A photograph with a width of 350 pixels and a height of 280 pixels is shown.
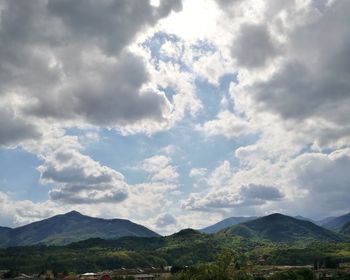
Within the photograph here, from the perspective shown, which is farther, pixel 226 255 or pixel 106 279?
pixel 226 255

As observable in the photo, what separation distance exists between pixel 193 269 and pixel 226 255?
16.2 meters

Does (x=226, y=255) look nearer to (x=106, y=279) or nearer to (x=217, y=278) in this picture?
(x=217, y=278)

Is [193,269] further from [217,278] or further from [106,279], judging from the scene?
[106,279]

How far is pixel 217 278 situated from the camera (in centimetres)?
18512

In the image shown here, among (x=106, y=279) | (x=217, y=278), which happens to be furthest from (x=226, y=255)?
(x=106, y=279)

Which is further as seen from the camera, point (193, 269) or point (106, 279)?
point (193, 269)

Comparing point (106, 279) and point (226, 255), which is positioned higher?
point (226, 255)

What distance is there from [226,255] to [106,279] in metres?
76.8

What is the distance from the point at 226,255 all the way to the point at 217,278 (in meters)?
10.0

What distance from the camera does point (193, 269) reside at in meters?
197

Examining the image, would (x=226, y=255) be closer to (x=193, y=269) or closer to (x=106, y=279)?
(x=193, y=269)

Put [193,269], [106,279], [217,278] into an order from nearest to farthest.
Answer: [106,279] < [217,278] < [193,269]

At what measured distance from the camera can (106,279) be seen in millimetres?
124125

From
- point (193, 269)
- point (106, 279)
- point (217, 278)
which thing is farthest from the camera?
point (193, 269)
